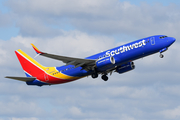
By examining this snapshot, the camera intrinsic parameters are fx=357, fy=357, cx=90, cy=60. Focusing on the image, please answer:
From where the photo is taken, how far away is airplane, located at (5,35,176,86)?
185 feet

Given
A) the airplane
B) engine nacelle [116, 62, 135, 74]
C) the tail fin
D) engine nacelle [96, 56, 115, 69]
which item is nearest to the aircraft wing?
the airplane

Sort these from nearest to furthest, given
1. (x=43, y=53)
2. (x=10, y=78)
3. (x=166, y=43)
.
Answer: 1. (x=43, y=53)
2. (x=166, y=43)
3. (x=10, y=78)

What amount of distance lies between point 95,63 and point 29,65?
15364mm

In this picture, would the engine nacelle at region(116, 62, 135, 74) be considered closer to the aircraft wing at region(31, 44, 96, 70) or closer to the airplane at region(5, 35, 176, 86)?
the airplane at region(5, 35, 176, 86)

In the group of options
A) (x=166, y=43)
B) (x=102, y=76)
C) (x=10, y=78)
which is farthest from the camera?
(x=102, y=76)

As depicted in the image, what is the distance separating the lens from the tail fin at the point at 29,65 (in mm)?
66375

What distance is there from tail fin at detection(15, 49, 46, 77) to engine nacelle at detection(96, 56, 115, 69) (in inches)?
502

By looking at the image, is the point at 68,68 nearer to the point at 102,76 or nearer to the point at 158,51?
the point at 102,76

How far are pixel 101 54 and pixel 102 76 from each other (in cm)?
738

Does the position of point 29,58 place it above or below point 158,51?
above

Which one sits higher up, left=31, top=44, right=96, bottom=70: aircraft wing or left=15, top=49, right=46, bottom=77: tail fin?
left=15, top=49, right=46, bottom=77: tail fin

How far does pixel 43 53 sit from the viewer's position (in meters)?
52.6

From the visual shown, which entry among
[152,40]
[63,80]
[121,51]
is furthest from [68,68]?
[152,40]

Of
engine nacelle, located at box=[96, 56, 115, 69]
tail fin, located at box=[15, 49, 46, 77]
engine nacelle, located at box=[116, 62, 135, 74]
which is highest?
tail fin, located at box=[15, 49, 46, 77]
